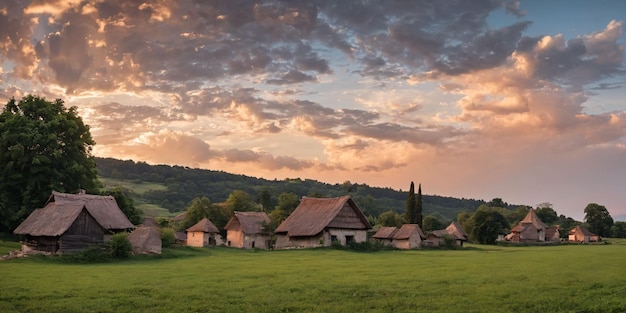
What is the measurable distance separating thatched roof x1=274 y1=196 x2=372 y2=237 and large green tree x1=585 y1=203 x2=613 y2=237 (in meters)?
96.7

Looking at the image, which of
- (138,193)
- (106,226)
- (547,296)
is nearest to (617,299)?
(547,296)

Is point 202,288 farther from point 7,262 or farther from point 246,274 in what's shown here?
point 7,262

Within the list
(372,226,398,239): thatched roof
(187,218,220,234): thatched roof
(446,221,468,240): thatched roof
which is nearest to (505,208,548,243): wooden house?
(446,221,468,240): thatched roof

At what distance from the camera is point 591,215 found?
131875 millimetres

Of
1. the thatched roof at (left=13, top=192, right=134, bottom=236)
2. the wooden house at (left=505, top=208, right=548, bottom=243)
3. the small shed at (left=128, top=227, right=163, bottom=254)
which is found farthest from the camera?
the wooden house at (left=505, top=208, right=548, bottom=243)

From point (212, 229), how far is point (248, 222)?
682cm

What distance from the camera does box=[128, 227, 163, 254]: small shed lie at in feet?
140

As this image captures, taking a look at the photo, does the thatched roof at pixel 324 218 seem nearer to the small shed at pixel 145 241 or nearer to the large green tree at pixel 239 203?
the small shed at pixel 145 241

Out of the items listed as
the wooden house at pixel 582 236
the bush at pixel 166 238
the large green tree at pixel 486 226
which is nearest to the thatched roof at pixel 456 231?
the large green tree at pixel 486 226

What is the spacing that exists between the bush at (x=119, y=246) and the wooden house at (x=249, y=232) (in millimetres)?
28612

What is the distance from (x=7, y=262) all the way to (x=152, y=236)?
1174cm

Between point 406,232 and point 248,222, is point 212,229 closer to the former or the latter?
point 248,222

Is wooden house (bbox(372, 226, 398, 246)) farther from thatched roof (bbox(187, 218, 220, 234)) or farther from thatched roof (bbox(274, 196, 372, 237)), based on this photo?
thatched roof (bbox(187, 218, 220, 234))

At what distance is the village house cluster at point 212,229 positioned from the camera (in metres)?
43.2
